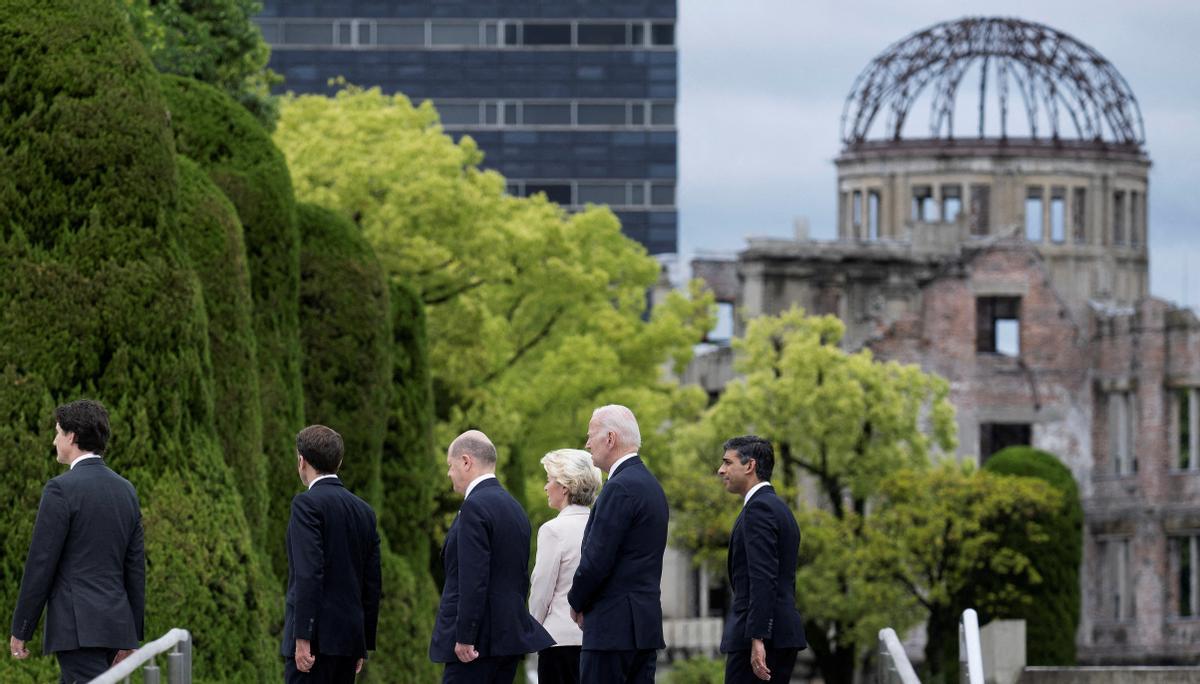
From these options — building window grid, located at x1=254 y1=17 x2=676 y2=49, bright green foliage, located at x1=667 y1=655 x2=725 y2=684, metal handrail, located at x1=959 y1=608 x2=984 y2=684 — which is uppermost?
building window grid, located at x1=254 y1=17 x2=676 y2=49

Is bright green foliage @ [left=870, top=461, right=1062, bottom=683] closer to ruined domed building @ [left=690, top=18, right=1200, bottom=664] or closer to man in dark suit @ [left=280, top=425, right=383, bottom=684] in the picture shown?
ruined domed building @ [left=690, top=18, right=1200, bottom=664]

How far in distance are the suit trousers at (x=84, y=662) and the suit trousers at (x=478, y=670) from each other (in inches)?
73.0

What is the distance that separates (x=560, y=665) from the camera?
51.7ft

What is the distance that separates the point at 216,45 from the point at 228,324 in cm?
1737

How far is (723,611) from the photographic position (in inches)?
2721

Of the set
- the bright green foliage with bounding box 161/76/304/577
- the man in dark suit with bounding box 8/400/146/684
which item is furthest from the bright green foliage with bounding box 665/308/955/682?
the man in dark suit with bounding box 8/400/146/684

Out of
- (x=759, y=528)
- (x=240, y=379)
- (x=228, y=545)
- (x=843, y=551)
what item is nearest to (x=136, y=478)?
(x=228, y=545)

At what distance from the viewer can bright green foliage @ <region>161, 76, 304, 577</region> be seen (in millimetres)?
25125

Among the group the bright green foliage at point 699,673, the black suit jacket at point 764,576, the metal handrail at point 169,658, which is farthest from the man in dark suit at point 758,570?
the bright green foliage at point 699,673

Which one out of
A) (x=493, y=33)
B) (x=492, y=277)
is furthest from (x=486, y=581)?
(x=493, y=33)

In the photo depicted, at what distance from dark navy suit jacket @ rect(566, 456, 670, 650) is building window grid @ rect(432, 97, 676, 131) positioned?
93762 mm

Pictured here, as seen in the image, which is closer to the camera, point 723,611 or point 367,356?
point 367,356

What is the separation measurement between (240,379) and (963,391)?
47.9 m

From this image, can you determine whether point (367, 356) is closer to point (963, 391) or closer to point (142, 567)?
point (142, 567)
